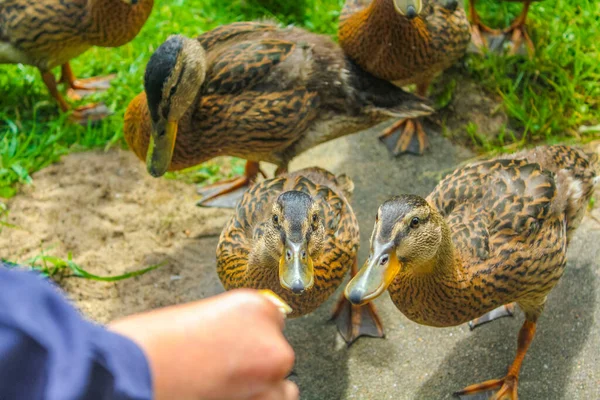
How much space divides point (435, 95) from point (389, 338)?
76.6 inches

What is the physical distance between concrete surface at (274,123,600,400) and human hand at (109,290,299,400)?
2.27 metres

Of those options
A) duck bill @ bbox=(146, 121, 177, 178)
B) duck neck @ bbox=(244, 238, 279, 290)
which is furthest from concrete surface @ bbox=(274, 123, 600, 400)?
duck bill @ bbox=(146, 121, 177, 178)

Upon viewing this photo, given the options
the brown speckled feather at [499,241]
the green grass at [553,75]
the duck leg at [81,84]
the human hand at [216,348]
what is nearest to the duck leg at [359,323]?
the brown speckled feather at [499,241]

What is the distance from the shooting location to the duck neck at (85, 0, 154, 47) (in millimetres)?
4164

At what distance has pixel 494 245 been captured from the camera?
294 centimetres

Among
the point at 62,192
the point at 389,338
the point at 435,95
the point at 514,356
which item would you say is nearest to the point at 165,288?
the point at 62,192

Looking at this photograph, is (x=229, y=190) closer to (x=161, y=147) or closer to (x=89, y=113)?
(x=161, y=147)

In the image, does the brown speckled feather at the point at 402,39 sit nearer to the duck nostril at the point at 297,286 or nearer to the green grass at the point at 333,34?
the green grass at the point at 333,34

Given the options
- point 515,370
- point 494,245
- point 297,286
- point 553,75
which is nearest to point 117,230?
point 297,286

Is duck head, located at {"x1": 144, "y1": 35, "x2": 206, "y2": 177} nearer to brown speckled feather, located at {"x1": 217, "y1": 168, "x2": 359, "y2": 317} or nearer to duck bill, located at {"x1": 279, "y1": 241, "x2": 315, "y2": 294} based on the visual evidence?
brown speckled feather, located at {"x1": 217, "y1": 168, "x2": 359, "y2": 317}

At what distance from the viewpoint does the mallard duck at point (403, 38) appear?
12.6 ft

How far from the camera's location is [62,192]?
13.8ft

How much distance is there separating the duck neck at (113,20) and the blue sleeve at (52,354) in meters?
3.61

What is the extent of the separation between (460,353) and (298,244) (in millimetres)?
1277
